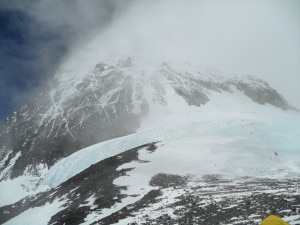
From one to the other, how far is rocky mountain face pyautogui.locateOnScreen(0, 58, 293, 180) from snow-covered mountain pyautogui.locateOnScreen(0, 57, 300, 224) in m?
0.61

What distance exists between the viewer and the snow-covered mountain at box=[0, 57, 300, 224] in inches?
1757

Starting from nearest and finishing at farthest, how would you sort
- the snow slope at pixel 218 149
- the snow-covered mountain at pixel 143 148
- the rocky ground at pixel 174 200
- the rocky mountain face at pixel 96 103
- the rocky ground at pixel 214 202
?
the rocky ground at pixel 214 202 < the rocky ground at pixel 174 200 < the snow-covered mountain at pixel 143 148 < the snow slope at pixel 218 149 < the rocky mountain face at pixel 96 103

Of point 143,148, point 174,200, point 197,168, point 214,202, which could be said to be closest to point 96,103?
point 143,148

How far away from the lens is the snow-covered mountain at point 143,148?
146ft

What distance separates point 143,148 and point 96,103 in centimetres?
7663

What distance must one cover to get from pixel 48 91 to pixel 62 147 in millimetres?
61691

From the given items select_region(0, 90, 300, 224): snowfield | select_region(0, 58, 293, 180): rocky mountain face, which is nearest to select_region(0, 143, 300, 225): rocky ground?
select_region(0, 90, 300, 224): snowfield

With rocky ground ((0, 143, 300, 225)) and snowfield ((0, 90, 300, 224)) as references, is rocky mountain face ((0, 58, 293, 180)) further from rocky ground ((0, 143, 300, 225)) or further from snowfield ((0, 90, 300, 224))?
rocky ground ((0, 143, 300, 225))

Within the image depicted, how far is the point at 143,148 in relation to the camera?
261 feet

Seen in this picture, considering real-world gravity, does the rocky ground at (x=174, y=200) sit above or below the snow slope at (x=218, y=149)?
below

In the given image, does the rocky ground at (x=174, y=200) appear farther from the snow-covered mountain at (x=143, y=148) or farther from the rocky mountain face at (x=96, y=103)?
the rocky mountain face at (x=96, y=103)

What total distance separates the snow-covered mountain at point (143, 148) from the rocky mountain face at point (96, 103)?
606 millimetres

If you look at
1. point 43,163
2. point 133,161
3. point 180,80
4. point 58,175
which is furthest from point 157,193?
point 180,80

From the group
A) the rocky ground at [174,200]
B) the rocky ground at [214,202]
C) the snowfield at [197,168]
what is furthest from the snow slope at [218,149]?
the rocky ground at [214,202]
